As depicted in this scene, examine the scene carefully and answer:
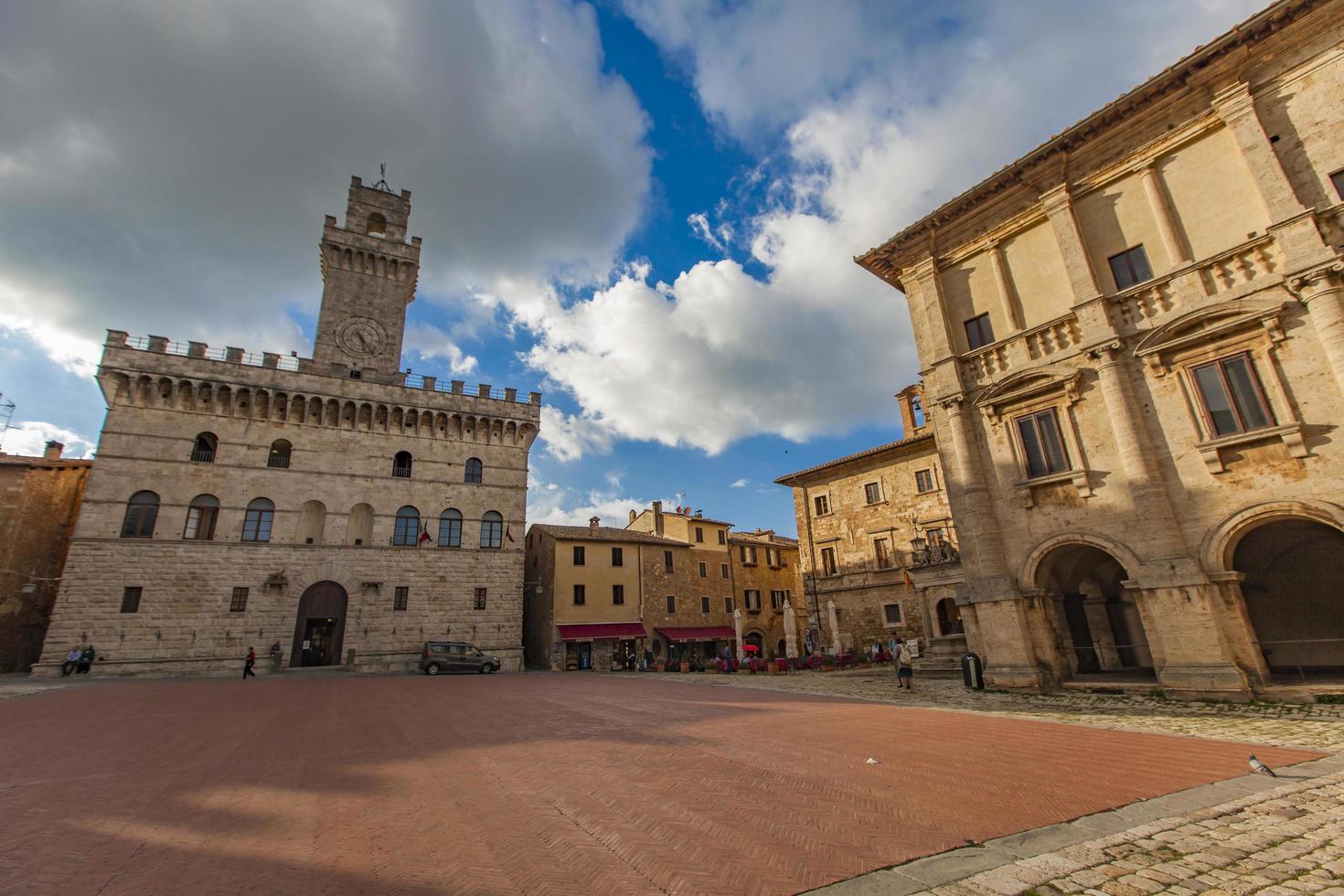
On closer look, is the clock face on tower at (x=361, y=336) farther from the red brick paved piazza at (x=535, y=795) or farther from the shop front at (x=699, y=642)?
the red brick paved piazza at (x=535, y=795)

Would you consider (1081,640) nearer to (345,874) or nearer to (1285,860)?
(1285,860)

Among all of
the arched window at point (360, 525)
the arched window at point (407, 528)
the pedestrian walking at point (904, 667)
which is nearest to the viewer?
the pedestrian walking at point (904, 667)

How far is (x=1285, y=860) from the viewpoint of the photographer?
4297 mm

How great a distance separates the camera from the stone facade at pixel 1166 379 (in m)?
12.0

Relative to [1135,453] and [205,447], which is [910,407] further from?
[205,447]

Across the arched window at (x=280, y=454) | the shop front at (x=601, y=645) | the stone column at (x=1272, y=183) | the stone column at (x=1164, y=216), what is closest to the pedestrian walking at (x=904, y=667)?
the stone column at (x=1164, y=216)

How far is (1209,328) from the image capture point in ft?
42.4

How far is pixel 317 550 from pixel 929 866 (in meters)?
31.6

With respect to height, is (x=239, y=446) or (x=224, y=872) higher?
(x=239, y=446)

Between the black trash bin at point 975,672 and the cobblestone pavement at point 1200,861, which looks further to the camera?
the black trash bin at point 975,672

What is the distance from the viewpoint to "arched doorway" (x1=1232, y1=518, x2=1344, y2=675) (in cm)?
1400

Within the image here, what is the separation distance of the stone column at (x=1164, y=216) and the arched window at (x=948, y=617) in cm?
1605

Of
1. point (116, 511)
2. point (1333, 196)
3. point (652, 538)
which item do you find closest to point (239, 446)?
point (116, 511)

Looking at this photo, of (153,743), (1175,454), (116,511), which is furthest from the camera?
(116,511)
